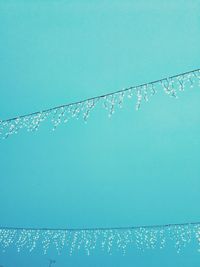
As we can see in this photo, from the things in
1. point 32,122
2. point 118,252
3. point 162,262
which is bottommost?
point 32,122

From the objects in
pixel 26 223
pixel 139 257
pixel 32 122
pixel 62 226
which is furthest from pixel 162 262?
pixel 32 122

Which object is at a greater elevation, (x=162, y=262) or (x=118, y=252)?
(x=118, y=252)

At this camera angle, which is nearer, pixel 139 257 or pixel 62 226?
pixel 62 226

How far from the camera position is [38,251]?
22281 millimetres

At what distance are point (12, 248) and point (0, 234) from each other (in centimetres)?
552

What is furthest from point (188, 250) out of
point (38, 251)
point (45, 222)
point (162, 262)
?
point (38, 251)

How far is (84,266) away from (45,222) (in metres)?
6.35

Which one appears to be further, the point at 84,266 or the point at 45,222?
the point at 84,266

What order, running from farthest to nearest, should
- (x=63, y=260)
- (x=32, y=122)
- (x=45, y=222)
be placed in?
1. (x=63, y=260)
2. (x=45, y=222)
3. (x=32, y=122)

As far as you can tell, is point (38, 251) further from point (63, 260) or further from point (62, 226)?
point (62, 226)

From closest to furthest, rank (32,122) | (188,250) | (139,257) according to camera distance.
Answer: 1. (32,122)
2. (188,250)
3. (139,257)

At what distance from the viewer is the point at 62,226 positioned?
1623 centimetres

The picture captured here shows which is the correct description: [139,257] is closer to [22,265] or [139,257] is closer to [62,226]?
[62,226]

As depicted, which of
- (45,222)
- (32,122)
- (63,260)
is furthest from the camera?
(63,260)
